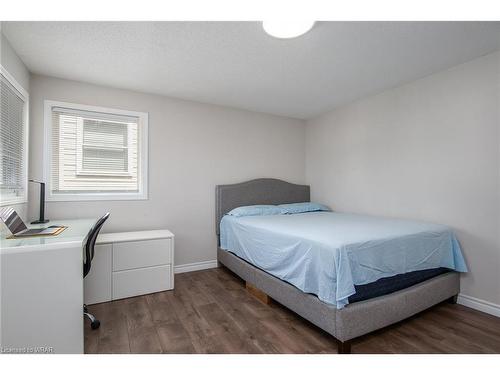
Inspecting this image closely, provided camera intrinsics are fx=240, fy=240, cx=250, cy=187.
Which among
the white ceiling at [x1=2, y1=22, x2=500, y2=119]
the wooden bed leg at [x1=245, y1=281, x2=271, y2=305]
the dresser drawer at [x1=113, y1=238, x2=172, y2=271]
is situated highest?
the white ceiling at [x1=2, y1=22, x2=500, y2=119]

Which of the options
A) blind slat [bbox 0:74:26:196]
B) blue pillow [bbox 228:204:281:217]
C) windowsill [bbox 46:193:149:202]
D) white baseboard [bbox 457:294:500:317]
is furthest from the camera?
blue pillow [bbox 228:204:281:217]

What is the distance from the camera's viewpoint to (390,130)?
2953 millimetres

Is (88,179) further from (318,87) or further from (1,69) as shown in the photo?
(318,87)

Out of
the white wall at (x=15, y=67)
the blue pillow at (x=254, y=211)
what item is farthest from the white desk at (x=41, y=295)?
the blue pillow at (x=254, y=211)

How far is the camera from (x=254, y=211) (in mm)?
3174

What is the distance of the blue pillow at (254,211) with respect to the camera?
10.2 feet

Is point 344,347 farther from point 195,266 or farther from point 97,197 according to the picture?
point 97,197

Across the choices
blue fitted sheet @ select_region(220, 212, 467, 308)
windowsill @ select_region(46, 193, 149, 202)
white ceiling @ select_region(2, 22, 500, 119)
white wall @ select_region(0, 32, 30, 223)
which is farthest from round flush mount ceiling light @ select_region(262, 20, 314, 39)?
windowsill @ select_region(46, 193, 149, 202)

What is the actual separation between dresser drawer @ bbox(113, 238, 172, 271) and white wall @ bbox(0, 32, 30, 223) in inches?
36.3

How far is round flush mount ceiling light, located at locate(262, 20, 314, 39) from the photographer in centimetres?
166

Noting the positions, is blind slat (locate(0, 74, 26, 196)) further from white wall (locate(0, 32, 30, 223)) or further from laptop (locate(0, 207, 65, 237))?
laptop (locate(0, 207, 65, 237))

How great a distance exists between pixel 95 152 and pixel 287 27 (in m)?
2.54

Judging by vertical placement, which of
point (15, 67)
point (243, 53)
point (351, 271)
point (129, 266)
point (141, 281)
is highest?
point (243, 53)

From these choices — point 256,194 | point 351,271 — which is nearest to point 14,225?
point 351,271
